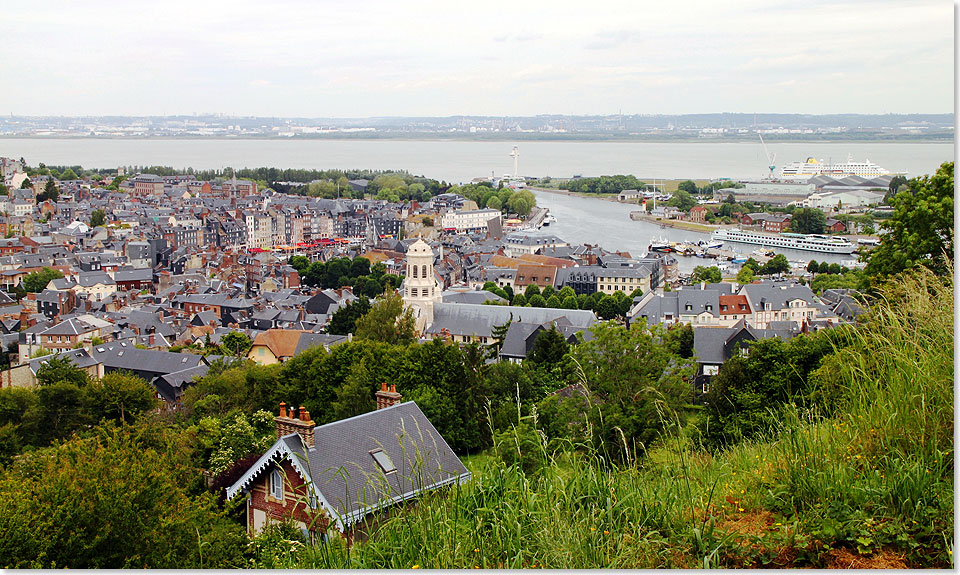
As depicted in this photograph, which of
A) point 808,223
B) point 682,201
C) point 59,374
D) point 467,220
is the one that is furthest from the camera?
point 682,201

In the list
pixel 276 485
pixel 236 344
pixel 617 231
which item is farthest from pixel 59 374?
pixel 617 231

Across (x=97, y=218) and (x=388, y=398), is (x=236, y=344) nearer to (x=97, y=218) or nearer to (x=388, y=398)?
(x=388, y=398)

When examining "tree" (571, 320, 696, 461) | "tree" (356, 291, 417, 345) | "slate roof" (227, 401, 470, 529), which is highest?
"slate roof" (227, 401, 470, 529)

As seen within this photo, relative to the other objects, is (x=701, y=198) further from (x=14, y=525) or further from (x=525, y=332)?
(x=14, y=525)

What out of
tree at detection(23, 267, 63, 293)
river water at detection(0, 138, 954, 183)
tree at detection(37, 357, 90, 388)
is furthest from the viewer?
river water at detection(0, 138, 954, 183)

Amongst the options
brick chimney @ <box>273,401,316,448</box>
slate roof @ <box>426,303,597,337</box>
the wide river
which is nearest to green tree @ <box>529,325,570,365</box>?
slate roof @ <box>426,303,597,337</box>

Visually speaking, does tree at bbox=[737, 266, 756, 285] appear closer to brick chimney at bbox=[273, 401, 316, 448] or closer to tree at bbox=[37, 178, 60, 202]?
brick chimney at bbox=[273, 401, 316, 448]

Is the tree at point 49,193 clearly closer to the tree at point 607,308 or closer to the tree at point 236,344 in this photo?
the tree at point 236,344

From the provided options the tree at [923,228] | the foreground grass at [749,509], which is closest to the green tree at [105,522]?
the foreground grass at [749,509]
